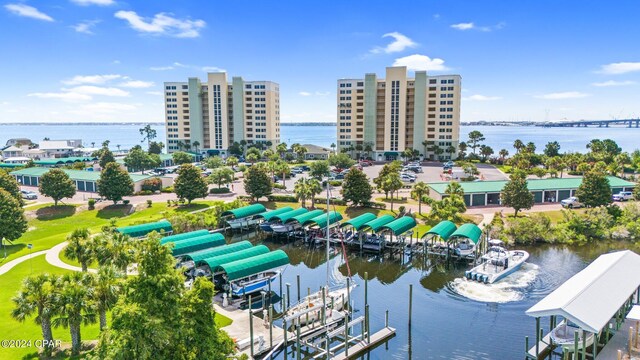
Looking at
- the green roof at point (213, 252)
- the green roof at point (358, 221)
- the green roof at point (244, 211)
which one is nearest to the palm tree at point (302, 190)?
the green roof at point (244, 211)

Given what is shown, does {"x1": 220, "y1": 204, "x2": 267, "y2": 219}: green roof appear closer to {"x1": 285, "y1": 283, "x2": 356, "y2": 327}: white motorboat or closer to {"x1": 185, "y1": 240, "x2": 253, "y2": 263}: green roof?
{"x1": 185, "y1": 240, "x2": 253, "y2": 263}: green roof

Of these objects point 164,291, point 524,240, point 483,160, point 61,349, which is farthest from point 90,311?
point 483,160

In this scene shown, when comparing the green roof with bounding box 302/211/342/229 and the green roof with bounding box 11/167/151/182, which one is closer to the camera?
the green roof with bounding box 302/211/342/229

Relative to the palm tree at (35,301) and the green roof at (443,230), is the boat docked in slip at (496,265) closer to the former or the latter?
the green roof at (443,230)

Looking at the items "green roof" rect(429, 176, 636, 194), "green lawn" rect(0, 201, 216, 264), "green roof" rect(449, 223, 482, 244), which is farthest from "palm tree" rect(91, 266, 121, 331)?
"green roof" rect(429, 176, 636, 194)

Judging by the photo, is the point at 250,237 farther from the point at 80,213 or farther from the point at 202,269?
the point at 80,213

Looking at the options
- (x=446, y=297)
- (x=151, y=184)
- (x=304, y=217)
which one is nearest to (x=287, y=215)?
(x=304, y=217)

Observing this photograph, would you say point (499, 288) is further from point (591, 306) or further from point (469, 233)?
point (591, 306)

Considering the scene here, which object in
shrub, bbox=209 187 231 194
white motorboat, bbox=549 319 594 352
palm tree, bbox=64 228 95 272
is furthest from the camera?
shrub, bbox=209 187 231 194
